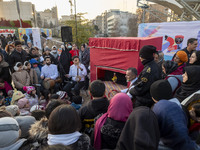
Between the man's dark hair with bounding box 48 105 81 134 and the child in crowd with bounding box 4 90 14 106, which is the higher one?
the man's dark hair with bounding box 48 105 81 134

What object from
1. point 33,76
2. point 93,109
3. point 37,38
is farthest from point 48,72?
point 37,38

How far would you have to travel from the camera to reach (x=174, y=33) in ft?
18.6

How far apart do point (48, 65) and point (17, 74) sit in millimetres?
1002

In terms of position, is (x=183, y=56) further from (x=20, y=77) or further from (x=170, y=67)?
(x=20, y=77)

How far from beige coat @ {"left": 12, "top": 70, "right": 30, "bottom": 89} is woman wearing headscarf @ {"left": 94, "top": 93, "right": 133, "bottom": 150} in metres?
3.04

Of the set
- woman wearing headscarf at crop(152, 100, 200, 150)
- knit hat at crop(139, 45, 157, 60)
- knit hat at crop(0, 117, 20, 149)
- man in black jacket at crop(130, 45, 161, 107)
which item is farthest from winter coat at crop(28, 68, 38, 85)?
woman wearing headscarf at crop(152, 100, 200, 150)

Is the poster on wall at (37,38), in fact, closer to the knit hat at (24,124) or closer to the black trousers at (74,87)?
the black trousers at (74,87)

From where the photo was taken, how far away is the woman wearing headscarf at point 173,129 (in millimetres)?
1023

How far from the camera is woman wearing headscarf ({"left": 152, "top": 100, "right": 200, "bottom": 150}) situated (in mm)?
1023

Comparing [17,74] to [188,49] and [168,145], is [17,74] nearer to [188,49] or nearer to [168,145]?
[168,145]

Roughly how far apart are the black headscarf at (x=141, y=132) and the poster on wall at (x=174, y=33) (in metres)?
5.55

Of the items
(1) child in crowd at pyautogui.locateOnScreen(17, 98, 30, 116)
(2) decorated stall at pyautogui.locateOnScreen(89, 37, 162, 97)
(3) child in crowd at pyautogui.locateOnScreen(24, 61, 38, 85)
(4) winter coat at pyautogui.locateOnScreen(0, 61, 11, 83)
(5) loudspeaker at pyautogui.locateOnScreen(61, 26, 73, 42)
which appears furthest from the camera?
(5) loudspeaker at pyautogui.locateOnScreen(61, 26, 73, 42)

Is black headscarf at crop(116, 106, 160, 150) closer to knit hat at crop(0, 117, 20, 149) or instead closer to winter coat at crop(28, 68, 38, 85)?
knit hat at crop(0, 117, 20, 149)

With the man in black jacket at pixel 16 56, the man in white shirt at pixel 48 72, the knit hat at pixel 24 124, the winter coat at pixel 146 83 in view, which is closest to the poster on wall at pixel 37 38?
the man in black jacket at pixel 16 56
